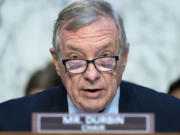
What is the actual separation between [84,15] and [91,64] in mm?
160

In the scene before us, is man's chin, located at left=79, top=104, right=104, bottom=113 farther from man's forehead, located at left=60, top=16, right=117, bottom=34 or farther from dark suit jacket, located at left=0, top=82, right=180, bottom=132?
man's forehead, located at left=60, top=16, right=117, bottom=34

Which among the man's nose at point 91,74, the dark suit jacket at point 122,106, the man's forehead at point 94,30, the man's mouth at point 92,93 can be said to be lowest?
the dark suit jacket at point 122,106

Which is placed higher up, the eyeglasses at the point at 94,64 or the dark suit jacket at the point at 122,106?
the eyeglasses at the point at 94,64

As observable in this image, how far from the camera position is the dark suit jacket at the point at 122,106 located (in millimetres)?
1220

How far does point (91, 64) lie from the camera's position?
113 cm

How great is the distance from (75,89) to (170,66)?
0.49 meters

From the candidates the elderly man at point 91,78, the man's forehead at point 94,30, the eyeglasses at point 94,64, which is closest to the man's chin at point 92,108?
the elderly man at point 91,78

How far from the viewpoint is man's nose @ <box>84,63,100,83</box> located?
1131 mm

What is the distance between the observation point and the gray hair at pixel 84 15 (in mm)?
1175

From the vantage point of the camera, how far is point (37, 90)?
1.36 m

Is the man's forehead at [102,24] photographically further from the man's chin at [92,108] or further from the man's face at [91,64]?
the man's chin at [92,108]

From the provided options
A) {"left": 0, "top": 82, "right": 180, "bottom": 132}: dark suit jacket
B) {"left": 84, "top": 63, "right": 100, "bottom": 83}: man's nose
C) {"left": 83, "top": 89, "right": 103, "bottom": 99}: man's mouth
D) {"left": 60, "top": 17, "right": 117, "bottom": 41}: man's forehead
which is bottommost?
{"left": 0, "top": 82, "right": 180, "bottom": 132}: dark suit jacket

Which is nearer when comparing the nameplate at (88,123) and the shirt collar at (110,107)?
the nameplate at (88,123)

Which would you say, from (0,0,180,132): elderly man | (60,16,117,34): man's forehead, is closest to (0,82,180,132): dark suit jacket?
(0,0,180,132): elderly man
